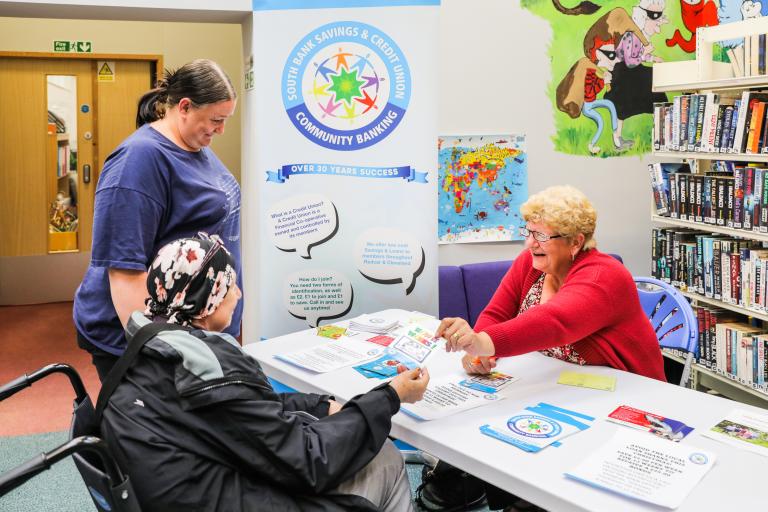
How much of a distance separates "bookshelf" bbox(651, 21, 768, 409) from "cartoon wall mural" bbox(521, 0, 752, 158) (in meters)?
0.32

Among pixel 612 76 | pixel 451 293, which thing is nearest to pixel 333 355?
pixel 451 293

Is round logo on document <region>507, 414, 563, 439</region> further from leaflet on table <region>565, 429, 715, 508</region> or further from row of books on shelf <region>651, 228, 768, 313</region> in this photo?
row of books on shelf <region>651, 228, 768, 313</region>

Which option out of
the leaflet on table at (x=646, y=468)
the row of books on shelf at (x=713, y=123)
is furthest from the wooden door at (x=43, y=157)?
the leaflet on table at (x=646, y=468)

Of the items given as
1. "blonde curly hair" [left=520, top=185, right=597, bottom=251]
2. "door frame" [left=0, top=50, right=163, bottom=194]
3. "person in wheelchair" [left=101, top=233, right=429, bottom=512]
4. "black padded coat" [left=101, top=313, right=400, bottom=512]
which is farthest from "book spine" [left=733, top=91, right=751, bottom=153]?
"door frame" [left=0, top=50, right=163, bottom=194]

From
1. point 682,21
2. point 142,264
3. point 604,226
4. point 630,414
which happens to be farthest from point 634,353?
point 682,21

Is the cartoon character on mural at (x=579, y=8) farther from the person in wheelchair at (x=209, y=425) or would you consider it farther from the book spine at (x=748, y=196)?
the person in wheelchair at (x=209, y=425)

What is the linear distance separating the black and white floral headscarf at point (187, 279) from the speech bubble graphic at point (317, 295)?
1.58 meters

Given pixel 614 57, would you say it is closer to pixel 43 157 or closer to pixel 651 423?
pixel 651 423

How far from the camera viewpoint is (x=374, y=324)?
2.82m

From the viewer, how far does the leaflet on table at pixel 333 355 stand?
7.77 ft

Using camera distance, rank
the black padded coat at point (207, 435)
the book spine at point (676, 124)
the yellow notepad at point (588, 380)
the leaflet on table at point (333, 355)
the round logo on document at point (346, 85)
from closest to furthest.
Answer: the black padded coat at point (207, 435)
the yellow notepad at point (588, 380)
the leaflet on table at point (333, 355)
the round logo on document at point (346, 85)
the book spine at point (676, 124)

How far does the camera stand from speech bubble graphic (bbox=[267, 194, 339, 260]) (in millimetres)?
3188

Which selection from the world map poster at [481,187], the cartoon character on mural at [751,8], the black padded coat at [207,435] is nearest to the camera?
the black padded coat at [207,435]

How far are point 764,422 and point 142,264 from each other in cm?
172
